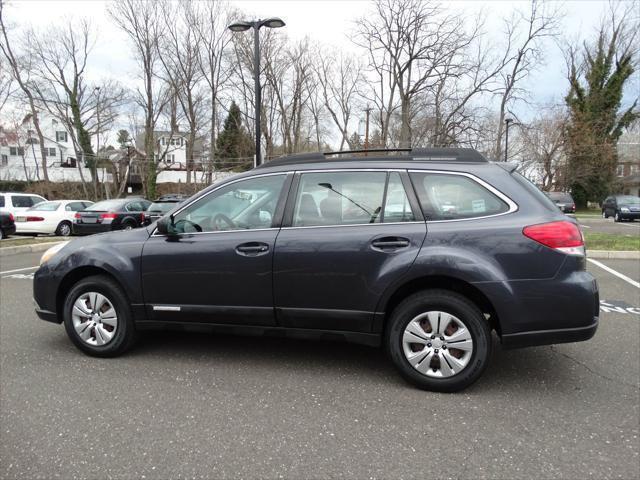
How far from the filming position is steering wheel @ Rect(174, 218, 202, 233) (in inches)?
147

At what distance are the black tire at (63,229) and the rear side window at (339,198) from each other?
15247 mm

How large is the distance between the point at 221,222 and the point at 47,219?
14726 mm

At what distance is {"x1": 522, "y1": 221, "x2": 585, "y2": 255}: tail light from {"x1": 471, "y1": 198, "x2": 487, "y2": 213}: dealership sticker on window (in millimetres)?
319

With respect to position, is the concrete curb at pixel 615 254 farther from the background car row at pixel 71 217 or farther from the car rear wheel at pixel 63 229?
the car rear wheel at pixel 63 229

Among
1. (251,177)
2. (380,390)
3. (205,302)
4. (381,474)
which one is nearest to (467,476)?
(381,474)

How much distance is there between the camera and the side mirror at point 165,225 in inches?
146

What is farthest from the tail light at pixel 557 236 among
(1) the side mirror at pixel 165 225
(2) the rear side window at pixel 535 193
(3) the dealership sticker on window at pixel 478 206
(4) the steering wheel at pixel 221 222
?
(1) the side mirror at pixel 165 225

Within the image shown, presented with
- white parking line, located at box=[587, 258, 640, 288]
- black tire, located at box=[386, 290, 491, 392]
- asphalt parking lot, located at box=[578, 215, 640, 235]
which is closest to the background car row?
white parking line, located at box=[587, 258, 640, 288]

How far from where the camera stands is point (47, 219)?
15.6 meters

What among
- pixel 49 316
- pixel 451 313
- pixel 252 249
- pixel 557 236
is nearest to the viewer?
pixel 557 236

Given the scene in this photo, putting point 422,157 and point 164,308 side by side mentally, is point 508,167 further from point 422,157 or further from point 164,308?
point 164,308

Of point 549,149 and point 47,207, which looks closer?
point 47,207

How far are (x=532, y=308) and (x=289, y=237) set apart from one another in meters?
1.81

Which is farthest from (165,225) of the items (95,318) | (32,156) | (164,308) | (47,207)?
(32,156)
